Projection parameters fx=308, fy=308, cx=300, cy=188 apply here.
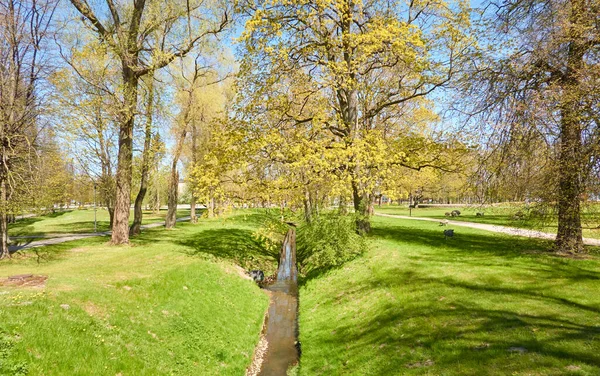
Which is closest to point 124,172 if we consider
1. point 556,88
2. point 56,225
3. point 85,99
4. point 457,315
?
point 85,99

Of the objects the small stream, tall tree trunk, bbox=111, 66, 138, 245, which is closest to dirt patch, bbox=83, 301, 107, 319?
the small stream

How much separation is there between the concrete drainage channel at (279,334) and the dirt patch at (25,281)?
747 centimetres

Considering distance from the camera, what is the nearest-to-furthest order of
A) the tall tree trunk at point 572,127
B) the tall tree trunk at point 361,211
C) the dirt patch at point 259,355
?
the tall tree trunk at point 572,127 < the dirt patch at point 259,355 < the tall tree trunk at point 361,211

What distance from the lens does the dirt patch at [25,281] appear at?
9.81m

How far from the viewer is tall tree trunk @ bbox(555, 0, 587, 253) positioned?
8.17m

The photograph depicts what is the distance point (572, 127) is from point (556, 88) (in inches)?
49.1

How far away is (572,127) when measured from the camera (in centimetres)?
875

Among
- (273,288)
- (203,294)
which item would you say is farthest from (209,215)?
(273,288)

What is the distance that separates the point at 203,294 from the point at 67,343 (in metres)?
6.45

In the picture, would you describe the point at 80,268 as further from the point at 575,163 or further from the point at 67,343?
the point at 575,163

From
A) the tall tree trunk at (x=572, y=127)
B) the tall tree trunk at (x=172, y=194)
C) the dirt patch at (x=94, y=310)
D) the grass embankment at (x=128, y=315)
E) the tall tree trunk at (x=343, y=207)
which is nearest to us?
the grass embankment at (x=128, y=315)

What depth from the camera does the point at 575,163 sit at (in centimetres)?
852

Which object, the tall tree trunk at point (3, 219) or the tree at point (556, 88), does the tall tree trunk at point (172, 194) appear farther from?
the tree at point (556, 88)

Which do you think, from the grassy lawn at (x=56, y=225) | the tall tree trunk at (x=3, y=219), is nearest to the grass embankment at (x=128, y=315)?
the tall tree trunk at (x=3, y=219)
